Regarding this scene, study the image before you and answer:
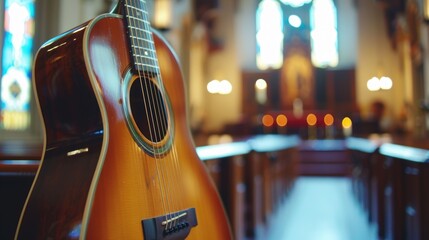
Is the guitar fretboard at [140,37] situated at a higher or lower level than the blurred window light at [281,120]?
higher

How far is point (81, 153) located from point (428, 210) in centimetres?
150

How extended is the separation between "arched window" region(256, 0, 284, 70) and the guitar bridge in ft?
39.0

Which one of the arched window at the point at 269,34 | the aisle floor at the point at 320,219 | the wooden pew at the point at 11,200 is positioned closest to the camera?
the wooden pew at the point at 11,200

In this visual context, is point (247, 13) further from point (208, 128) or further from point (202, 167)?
point (202, 167)

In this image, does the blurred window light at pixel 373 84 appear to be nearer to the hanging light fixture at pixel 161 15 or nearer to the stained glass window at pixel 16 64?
the hanging light fixture at pixel 161 15

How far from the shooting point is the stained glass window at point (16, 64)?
132 inches

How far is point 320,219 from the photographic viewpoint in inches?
139

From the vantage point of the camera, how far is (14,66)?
3.46 metres

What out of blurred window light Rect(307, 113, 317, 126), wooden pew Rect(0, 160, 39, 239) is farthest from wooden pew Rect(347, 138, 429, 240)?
blurred window light Rect(307, 113, 317, 126)

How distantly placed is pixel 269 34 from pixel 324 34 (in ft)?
5.60

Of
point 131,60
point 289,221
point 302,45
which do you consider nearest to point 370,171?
point 289,221

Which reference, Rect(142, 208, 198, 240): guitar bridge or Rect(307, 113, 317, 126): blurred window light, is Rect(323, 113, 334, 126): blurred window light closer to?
Rect(307, 113, 317, 126): blurred window light

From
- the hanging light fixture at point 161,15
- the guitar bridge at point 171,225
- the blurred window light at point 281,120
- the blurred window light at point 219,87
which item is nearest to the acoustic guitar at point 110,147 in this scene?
the guitar bridge at point 171,225

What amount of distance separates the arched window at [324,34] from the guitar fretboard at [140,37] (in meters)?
11.9
